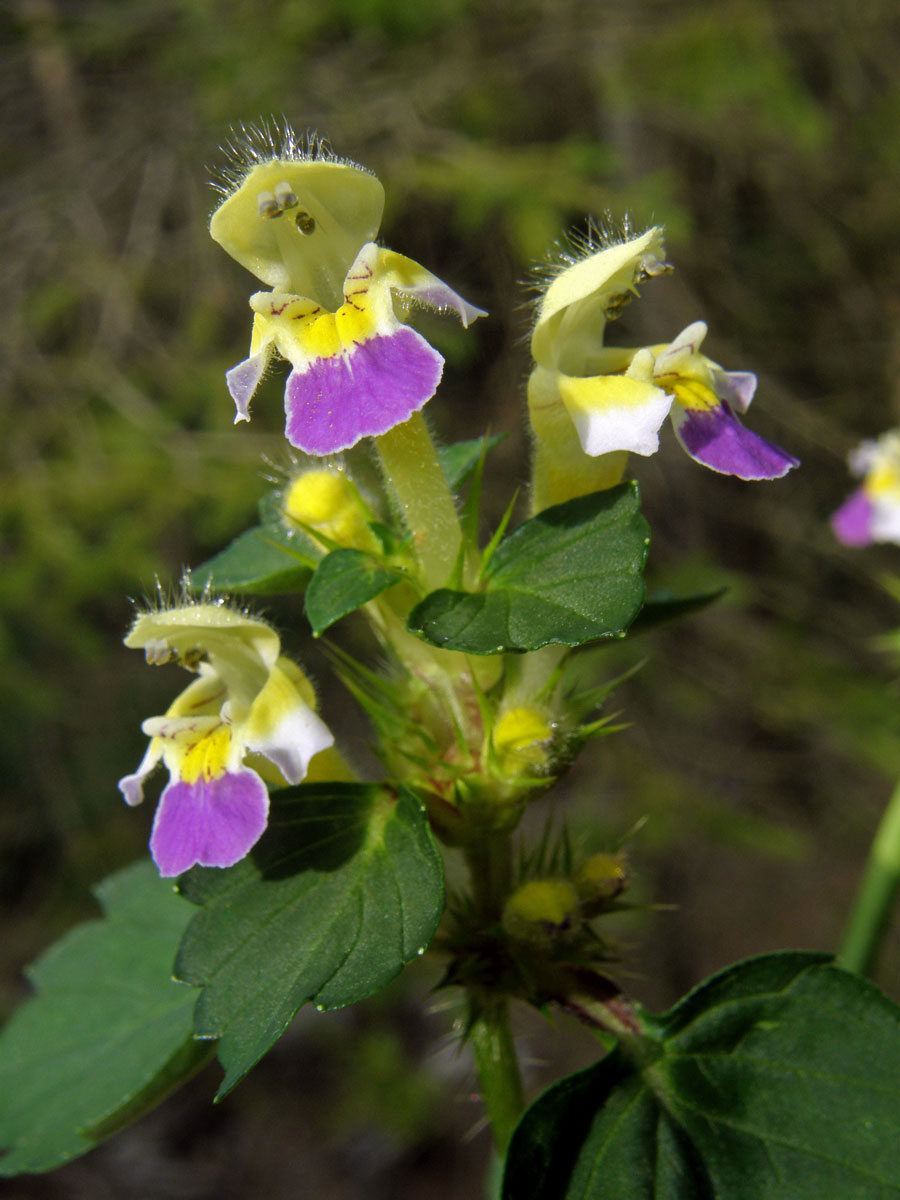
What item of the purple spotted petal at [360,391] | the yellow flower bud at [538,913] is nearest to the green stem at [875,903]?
the yellow flower bud at [538,913]

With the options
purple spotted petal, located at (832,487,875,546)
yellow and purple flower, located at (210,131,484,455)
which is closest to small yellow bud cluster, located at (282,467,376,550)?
yellow and purple flower, located at (210,131,484,455)

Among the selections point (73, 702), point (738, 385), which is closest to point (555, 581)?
point (738, 385)

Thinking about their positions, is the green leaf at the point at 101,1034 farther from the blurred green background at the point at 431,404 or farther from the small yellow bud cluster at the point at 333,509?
the blurred green background at the point at 431,404

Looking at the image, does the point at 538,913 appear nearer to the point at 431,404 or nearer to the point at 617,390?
the point at 617,390

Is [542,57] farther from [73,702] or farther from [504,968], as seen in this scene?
[504,968]

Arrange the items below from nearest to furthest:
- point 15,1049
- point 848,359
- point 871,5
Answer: point 15,1049 < point 871,5 < point 848,359

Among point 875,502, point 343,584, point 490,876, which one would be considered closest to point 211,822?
point 343,584
